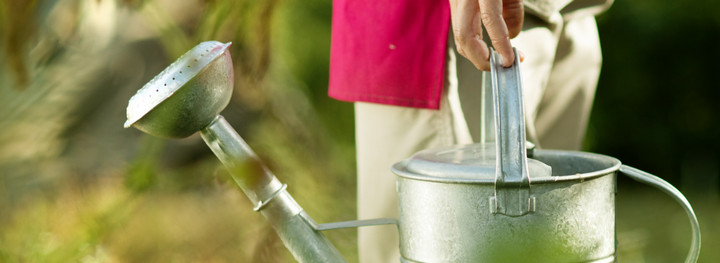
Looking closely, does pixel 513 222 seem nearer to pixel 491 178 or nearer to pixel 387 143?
pixel 491 178

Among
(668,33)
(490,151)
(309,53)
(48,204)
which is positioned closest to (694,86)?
(668,33)

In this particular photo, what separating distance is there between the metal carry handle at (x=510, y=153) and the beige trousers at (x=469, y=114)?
0.52 metres

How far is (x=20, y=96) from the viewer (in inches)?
50.7

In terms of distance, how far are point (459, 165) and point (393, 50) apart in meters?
0.48

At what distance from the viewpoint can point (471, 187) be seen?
1.02m

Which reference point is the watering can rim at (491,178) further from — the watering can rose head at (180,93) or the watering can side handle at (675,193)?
the watering can rose head at (180,93)

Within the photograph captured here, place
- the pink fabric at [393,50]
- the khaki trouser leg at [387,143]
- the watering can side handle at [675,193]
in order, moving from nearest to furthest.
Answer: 1. the watering can side handle at [675,193]
2. the pink fabric at [393,50]
3. the khaki trouser leg at [387,143]

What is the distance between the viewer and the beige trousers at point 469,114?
153 cm

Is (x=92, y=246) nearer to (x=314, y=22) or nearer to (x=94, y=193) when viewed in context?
(x=94, y=193)

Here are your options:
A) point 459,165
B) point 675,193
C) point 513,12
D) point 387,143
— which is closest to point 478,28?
point 513,12

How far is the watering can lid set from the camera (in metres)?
1.04

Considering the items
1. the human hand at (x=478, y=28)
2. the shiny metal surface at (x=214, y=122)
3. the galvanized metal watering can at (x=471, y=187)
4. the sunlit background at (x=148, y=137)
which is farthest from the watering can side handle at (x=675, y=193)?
the sunlit background at (x=148, y=137)

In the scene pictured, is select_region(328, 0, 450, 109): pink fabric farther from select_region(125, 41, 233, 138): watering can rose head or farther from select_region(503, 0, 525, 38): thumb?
select_region(125, 41, 233, 138): watering can rose head

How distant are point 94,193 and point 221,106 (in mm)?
546
